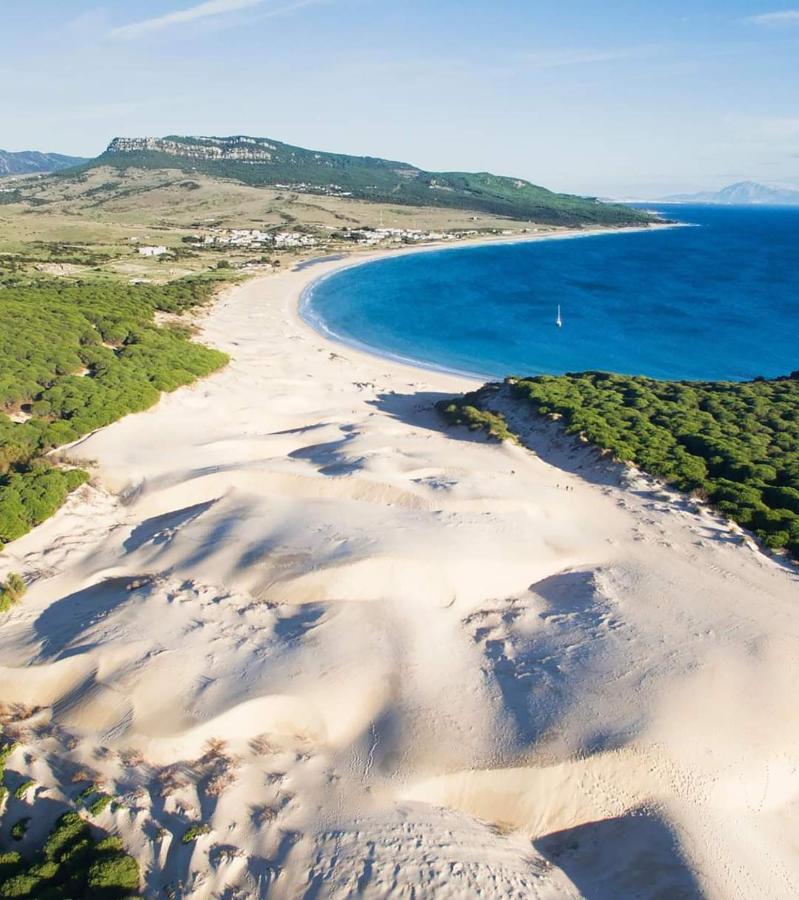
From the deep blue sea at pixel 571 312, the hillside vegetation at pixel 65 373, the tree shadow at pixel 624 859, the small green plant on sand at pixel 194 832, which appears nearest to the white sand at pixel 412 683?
the tree shadow at pixel 624 859

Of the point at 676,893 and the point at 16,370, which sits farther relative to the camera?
the point at 16,370

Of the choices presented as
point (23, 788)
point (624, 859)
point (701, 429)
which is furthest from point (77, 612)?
point (701, 429)

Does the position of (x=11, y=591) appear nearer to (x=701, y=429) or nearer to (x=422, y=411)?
(x=422, y=411)

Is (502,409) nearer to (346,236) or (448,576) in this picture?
(448,576)

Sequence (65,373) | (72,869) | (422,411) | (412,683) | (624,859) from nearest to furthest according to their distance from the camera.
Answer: (72,869) → (624,859) → (412,683) → (65,373) → (422,411)

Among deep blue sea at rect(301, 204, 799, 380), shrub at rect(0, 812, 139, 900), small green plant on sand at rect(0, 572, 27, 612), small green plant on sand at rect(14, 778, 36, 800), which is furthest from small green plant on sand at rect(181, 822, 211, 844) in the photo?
deep blue sea at rect(301, 204, 799, 380)

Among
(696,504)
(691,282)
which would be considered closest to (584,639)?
(696,504)
